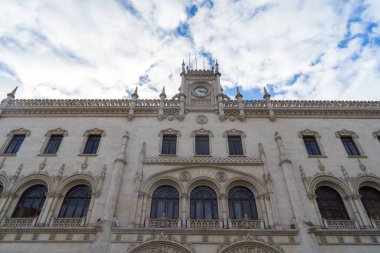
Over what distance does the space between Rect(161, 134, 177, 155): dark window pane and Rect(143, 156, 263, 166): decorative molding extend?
0.92 meters

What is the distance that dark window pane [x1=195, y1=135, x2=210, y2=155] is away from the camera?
20.4 m

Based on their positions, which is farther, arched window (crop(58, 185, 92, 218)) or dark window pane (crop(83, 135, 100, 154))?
dark window pane (crop(83, 135, 100, 154))

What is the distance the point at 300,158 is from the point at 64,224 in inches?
668

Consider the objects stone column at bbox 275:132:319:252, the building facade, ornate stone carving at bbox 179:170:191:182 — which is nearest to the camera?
stone column at bbox 275:132:319:252

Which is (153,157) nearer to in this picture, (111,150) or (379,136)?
(111,150)

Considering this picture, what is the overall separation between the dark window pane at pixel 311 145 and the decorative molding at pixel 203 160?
4.43 metres

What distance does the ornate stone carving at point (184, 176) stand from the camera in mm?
18422

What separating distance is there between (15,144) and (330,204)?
2425 cm

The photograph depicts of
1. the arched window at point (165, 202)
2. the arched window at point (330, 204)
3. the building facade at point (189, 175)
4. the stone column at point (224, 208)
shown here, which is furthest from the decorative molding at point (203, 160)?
the arched window at point (330, 204)

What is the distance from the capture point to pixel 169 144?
20922 mm

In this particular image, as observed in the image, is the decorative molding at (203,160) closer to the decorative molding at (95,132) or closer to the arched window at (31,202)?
the decorative molding at (95,132)

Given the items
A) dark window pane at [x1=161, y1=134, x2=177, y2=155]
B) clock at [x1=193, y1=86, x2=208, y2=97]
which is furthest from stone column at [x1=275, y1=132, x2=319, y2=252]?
dark window pane at [x1=161, y1=134, x2=177, y2=155]

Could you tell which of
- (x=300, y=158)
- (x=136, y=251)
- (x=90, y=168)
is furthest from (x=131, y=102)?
(x=300, y=158)

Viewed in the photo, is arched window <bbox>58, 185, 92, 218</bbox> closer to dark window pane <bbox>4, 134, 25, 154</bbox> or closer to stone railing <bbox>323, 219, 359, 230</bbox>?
A: dark window pane <bbox>4, 134, 25, 154</bbox>
